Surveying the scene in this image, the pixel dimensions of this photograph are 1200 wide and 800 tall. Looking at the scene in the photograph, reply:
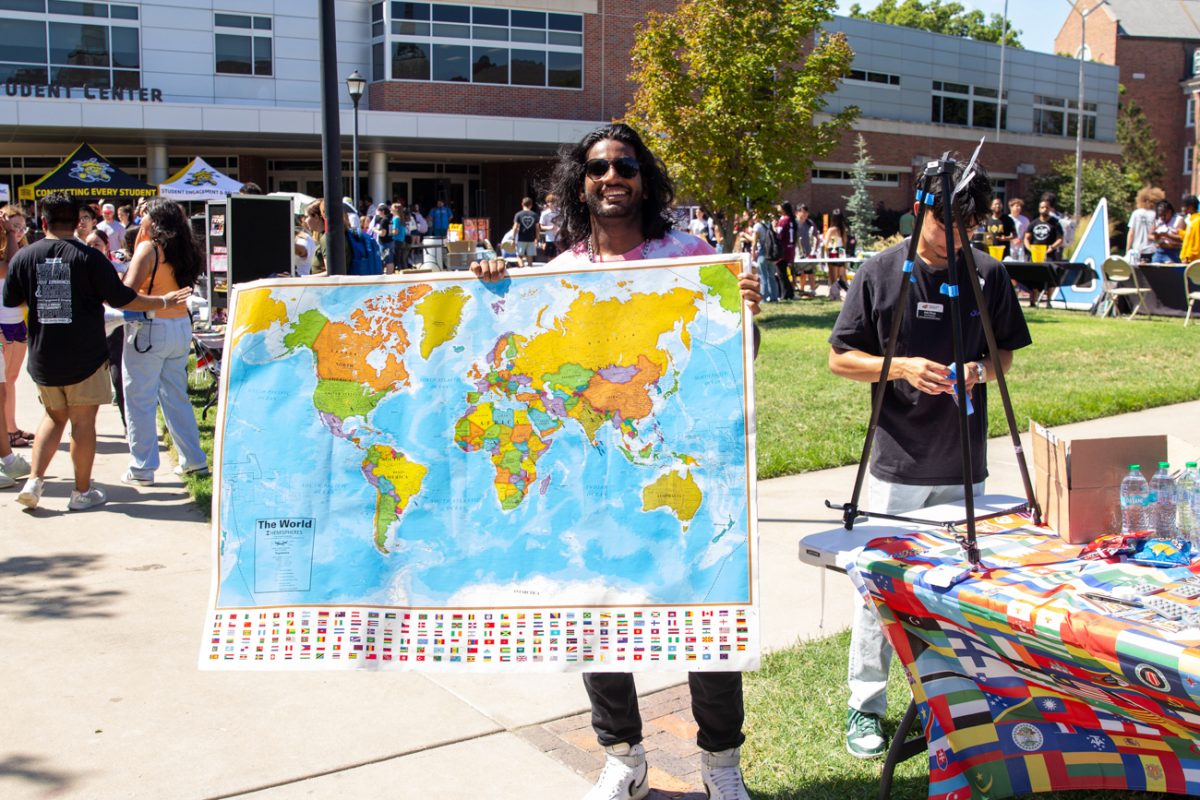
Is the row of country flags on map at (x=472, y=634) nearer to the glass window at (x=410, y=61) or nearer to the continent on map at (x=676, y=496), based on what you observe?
the continent on map at (x=676, y=496)

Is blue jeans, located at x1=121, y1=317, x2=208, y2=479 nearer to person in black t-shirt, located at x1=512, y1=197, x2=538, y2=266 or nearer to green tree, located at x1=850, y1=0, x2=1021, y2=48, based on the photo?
Answer: person in black t-shirt, located at x1=512, y1=197, x2=538, y2=266

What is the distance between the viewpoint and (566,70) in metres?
42.4

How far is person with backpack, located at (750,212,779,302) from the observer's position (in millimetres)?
21500

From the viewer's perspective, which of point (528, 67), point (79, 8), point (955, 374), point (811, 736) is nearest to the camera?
point (955, 374)

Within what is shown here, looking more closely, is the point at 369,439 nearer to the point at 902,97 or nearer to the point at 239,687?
the point at 239,687

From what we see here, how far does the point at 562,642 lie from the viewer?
3021 millimetres

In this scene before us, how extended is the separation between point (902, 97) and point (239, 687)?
170 ft

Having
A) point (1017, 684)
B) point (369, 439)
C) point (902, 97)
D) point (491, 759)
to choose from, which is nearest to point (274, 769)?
point (491, 759)

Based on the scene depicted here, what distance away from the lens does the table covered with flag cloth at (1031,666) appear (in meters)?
2.62

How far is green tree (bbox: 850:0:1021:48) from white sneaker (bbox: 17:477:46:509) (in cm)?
9431

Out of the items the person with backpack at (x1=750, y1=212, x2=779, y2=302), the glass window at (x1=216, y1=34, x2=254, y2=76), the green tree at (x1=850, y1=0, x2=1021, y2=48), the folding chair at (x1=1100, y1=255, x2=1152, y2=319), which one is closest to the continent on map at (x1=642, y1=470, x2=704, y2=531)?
the folding chair at (x1=1100, y1=255, x2=1152, y2=319)

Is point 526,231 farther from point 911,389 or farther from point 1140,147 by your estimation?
point 1140,147

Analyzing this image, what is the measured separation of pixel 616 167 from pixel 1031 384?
29.4 feet

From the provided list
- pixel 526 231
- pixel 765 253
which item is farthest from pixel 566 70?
pixel 765 253
